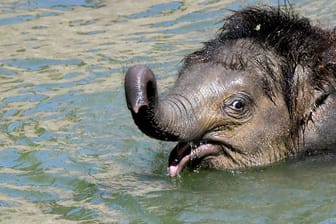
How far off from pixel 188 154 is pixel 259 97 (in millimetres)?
818

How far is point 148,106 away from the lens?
812 centimetres

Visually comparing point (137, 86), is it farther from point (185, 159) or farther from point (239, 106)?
point (239, 106)

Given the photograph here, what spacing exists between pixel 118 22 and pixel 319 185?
6.90 m

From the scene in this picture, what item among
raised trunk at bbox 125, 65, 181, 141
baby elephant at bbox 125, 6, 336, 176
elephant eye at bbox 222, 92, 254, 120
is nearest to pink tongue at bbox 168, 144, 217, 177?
baby elephant at bbox 125, 6, 336, 176

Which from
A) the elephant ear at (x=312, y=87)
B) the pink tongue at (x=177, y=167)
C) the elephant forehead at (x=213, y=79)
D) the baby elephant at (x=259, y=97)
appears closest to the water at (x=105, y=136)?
the pink tongue at (x=177, y=167)

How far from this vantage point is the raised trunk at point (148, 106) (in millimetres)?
7988

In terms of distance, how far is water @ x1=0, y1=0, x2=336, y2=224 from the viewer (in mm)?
8547

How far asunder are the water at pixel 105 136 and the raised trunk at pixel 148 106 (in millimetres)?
619

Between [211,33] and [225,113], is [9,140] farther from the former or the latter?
[211,33]

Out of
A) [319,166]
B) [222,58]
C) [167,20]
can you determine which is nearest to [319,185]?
[319,166]

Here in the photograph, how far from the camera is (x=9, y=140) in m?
10.6

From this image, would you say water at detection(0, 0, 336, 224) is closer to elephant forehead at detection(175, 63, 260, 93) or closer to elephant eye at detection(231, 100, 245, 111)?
elephant eye at detection(231, 100, 245, 111)

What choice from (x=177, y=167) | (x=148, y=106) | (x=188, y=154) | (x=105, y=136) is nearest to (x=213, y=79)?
(x=188, y=154)

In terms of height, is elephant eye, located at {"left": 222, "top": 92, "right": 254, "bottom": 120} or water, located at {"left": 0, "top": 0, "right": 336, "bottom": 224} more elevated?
elephant eye, located at {"left": 222, "top": 92, "right": 254, "bottom": 120}
